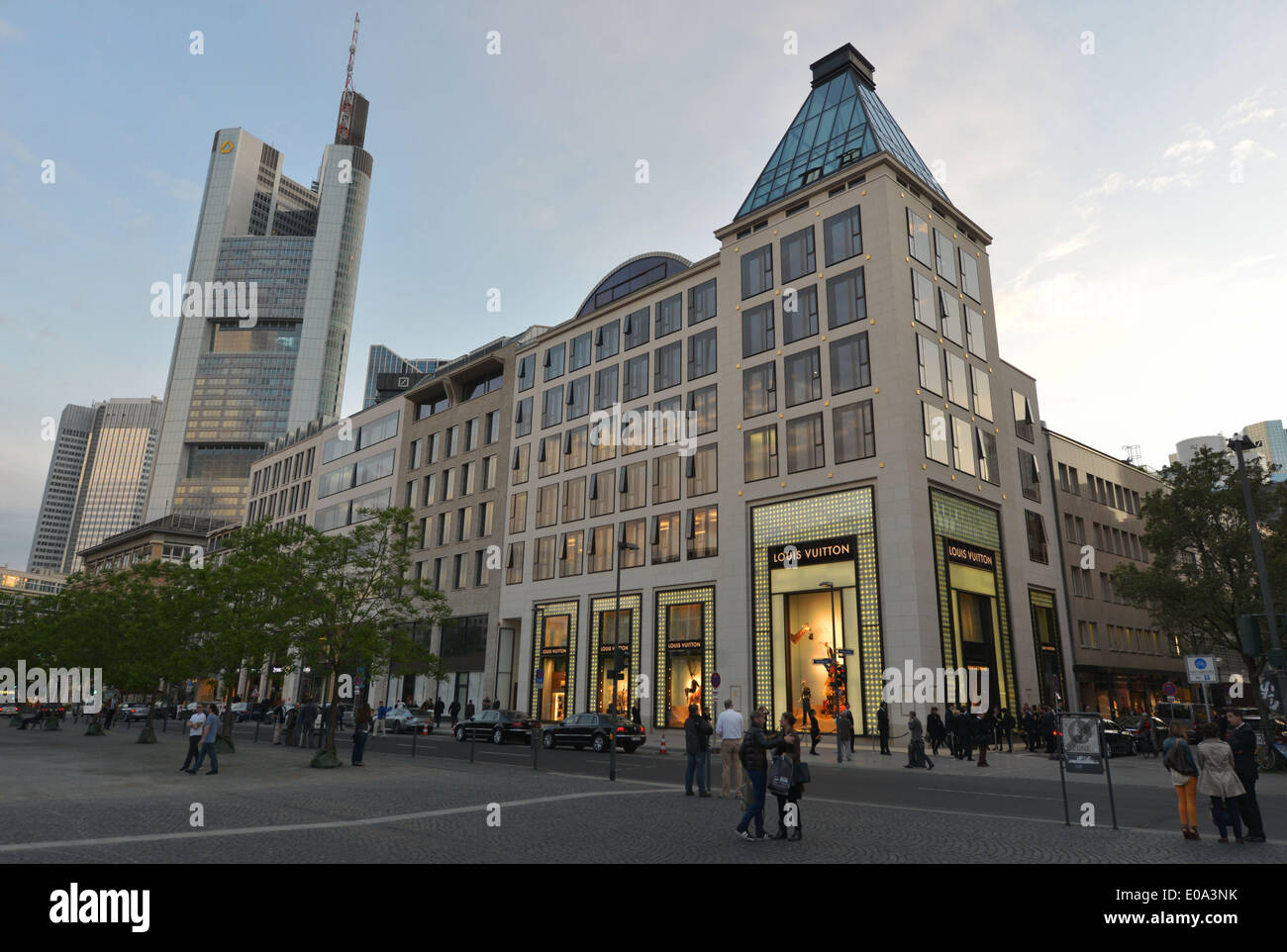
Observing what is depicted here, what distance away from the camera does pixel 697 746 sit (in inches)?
654

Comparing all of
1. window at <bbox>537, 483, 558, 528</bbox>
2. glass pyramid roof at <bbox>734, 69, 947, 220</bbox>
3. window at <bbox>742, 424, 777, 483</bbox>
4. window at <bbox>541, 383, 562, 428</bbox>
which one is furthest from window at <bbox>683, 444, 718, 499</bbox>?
glass pyramid roof at <bbox>734, 69, 947, 220</bbox>

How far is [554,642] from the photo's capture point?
51.8 meters

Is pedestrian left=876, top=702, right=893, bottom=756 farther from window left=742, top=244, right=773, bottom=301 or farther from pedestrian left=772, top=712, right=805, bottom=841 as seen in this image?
window left=742, top=244, right=773, bottom=301

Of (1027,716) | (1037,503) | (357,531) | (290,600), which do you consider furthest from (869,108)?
(290,600)

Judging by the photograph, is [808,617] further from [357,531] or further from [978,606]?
[357,531]

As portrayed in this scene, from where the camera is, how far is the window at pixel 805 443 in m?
39.9

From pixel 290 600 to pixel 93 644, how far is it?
20.4 metres

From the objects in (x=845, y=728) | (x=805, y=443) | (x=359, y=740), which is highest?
(x=805, y=443)

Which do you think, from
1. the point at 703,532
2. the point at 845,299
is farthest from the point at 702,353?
the point at 703,532

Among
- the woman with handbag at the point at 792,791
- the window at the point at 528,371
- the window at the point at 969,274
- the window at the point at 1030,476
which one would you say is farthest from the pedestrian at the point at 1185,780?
the window at the point at 528,371

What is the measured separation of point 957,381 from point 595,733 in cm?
2604

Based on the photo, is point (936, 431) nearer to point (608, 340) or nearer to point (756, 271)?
point (756, 271)

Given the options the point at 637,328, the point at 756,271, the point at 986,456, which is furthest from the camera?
the point at 637,328

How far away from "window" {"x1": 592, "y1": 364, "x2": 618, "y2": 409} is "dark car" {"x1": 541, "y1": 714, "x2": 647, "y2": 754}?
24699 mm
